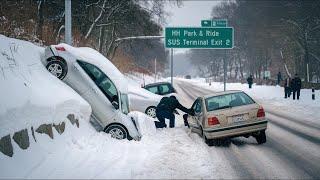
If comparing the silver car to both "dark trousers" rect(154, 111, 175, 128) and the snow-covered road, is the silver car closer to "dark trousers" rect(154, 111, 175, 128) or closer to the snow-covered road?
the snow-covered road

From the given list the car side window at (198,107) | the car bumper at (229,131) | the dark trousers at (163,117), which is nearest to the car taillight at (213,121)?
the car bumper at (229,131)

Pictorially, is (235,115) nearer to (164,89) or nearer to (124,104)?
(124,104)

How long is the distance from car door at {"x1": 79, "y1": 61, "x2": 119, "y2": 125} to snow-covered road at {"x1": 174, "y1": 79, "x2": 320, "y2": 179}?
300 centimetres

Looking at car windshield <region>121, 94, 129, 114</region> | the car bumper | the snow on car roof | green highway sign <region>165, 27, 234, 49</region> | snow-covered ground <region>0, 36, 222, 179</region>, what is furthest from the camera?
green highway sign <region>165, 27, 234, 49</region>

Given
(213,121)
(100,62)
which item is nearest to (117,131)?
(100,62)

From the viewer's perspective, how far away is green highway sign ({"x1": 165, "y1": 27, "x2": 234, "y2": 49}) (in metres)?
28.2

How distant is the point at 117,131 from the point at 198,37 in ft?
57.4

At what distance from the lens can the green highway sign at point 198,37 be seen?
2819 centimetres

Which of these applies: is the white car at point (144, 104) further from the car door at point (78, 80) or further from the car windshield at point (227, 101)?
the car door at point (78, 80)

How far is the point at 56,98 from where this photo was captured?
9.84 metres

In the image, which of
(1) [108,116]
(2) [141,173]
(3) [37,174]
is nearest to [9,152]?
(3) [37,174]

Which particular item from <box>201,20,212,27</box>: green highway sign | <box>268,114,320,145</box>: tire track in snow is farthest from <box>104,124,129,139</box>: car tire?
<box>201,20,212,27</box>: green highway sign

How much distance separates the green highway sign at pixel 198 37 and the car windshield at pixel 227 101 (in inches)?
615

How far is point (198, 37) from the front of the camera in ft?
93.4
